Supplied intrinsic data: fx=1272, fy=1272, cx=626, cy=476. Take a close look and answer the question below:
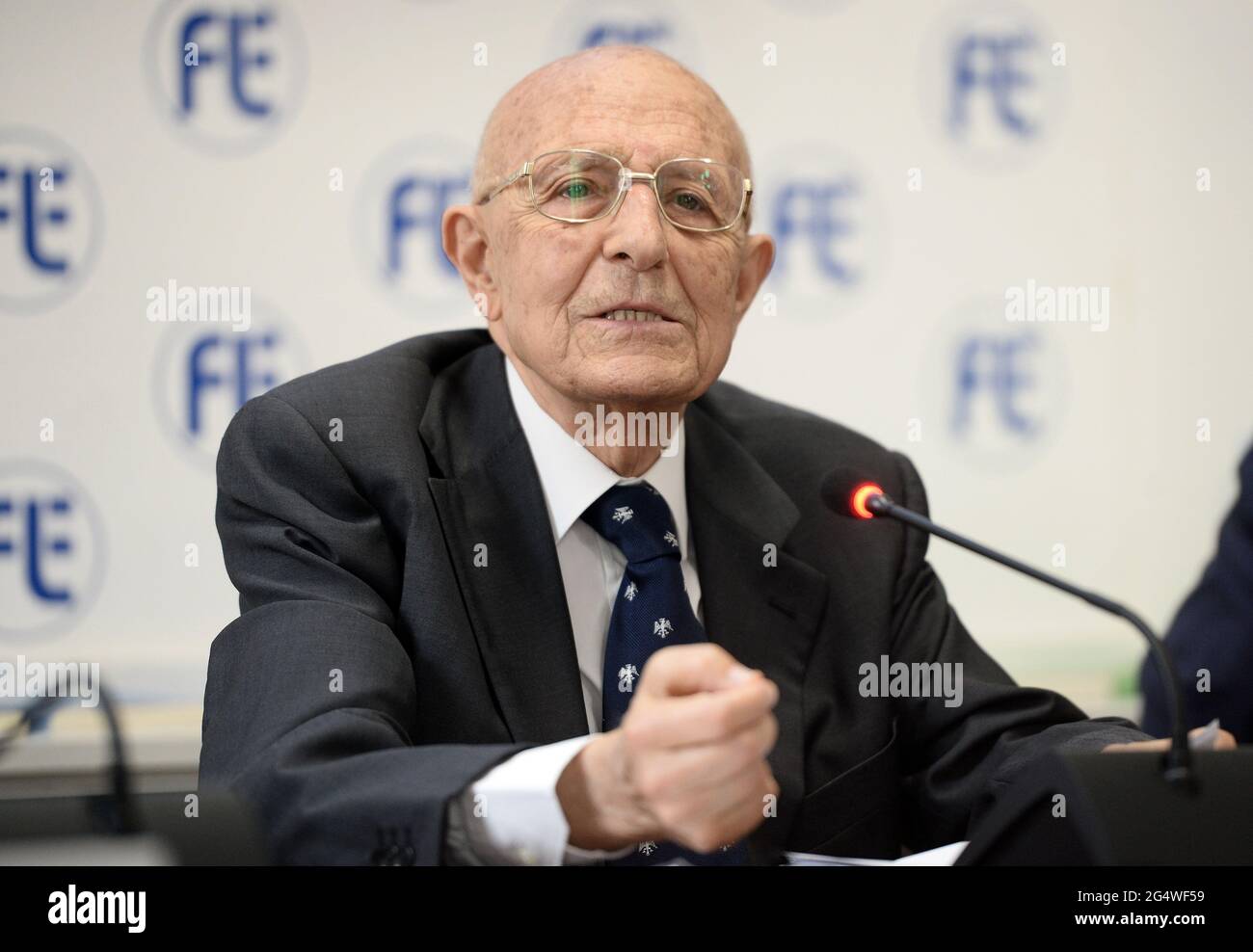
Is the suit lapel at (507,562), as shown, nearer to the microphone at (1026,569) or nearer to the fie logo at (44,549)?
the microphone at (1026,569)

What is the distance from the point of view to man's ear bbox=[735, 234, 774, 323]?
1.90 metres

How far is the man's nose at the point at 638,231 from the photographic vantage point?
5.33ft

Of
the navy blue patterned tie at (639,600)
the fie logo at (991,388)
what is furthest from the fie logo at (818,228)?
the navy blue patterned tie at (639,600)

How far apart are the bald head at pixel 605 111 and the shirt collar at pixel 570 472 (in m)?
0.31

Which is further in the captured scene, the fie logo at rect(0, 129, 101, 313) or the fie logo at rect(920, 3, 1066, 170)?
the fie logo at rect(920, 3, 1066, 170)

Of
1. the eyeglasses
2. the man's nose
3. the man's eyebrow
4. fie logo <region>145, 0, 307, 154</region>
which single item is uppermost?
fie logo <region>145, 0, 307, 154</region>

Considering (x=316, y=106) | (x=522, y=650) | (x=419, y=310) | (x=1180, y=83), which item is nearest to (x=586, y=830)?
(x=522, y=650)

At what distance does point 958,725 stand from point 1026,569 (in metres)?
0.54

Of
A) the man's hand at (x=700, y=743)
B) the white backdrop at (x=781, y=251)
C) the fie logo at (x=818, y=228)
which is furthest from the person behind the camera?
the fie logo at (x=818, y=228)

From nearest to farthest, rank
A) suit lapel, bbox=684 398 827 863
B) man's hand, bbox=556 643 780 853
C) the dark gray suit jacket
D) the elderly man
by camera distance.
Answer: man's hand, bbox=556 643 780 853 < the dark gray suit jacket < the elderly man < suit lapel, bbox=684 398 827 863

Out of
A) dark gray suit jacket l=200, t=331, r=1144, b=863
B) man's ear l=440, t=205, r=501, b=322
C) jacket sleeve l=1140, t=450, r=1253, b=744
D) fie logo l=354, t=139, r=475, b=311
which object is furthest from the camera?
fie logo l=354, t=139, r=475, b=311

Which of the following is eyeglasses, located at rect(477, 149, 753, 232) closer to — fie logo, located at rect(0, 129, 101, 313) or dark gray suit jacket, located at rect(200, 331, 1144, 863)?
dark gray suit jacket, located at rect(200, 331, 1144, 863)

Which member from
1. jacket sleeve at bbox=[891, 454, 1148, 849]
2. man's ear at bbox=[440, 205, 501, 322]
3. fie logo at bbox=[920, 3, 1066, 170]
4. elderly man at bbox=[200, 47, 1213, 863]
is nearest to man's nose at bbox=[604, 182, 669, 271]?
elderly man at bbox=[200, 47, 1213, 863]

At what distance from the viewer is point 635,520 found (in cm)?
165
